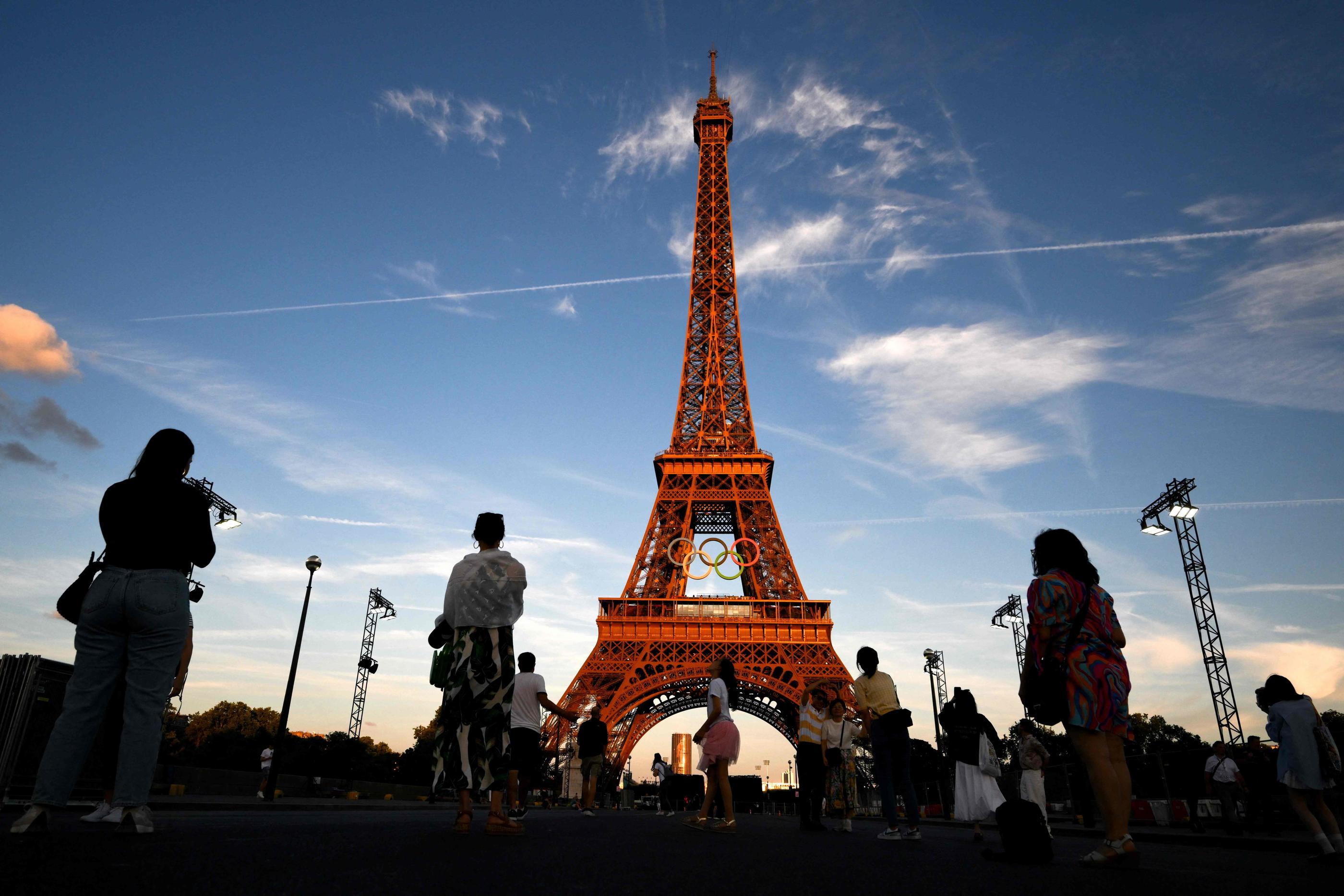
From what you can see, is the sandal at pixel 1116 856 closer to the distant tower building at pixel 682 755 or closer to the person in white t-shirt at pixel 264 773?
the person in white t-shirt at pixel 264 773

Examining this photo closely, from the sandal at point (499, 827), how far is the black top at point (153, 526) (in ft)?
8.58

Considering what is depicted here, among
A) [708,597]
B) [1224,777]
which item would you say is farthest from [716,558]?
[1224,777]

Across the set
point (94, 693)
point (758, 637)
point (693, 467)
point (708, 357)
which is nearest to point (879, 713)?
point (94, 693)

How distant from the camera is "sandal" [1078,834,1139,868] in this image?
4.57m

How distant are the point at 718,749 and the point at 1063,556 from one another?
425 centimetres

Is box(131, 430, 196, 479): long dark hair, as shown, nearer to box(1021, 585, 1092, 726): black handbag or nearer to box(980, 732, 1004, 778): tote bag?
box(1021, 585, 1092, 726): black handbag

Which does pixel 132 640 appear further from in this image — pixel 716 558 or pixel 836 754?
pixel 716 558

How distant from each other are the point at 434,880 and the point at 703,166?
54.6 m

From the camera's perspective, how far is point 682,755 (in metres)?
76.2

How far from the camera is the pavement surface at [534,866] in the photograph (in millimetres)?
2721

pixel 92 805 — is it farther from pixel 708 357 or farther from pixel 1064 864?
pixel 708 357

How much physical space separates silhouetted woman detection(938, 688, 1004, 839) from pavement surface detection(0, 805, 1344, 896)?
6.53 feet

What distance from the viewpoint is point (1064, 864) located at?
4750 millimetres

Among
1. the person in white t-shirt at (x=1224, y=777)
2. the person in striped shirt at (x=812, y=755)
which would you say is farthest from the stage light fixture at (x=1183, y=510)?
the person in striped shirt at (x=812, y=755)
